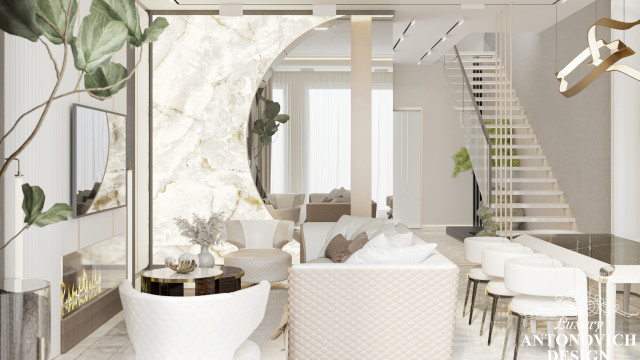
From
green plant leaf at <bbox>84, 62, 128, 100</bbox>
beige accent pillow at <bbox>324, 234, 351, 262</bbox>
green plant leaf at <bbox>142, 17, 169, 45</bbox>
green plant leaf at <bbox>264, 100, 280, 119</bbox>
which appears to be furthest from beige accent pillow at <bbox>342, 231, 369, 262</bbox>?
green plant leaf at <bbox>142, 17, 169, 45</bbox>

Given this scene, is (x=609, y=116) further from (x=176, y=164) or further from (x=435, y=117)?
(x=176, y=164)

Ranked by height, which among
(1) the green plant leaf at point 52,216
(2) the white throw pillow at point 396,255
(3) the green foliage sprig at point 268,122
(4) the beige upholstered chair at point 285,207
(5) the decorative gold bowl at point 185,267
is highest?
(3) the green foliage sprig at point 268,122

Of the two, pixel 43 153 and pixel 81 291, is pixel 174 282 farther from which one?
pixel 43 153

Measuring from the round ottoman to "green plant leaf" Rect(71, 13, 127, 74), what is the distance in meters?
3.90

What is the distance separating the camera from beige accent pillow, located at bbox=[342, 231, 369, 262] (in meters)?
4.74

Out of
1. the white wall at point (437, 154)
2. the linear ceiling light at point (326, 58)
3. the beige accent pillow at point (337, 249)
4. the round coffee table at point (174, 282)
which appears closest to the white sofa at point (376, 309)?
the round coffee table at point (174, 282)

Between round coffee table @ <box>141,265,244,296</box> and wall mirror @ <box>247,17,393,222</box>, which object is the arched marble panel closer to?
wall mirror @ <box>247,17,393,222</box>

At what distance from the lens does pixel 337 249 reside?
16.6 ft

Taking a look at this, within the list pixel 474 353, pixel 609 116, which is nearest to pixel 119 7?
pixel 474 353

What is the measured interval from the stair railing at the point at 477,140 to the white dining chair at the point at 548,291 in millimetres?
4451

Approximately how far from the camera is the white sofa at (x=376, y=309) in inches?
130

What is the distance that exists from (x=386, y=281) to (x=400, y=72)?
26.7 ft

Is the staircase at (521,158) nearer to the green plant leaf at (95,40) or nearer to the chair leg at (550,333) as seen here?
the chair leg at (550,333)

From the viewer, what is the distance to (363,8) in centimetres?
657
